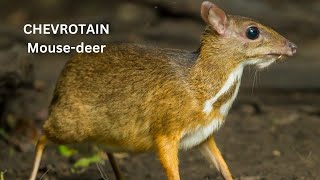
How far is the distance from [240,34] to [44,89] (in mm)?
3541

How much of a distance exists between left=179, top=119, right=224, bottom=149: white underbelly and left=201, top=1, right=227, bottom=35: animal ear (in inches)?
24.1

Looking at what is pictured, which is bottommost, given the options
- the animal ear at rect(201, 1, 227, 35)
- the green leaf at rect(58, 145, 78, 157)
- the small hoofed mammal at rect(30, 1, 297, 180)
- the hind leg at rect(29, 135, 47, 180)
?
the green leaf at rect(58, 145, 78, 157)

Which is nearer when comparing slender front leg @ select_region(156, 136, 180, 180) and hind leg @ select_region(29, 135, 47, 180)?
slender front leg @ select_region(156, 136, 180, 180)

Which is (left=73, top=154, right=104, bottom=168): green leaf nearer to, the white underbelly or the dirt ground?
the dirt ground

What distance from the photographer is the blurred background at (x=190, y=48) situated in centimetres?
771

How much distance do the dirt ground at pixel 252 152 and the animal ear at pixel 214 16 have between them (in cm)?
139

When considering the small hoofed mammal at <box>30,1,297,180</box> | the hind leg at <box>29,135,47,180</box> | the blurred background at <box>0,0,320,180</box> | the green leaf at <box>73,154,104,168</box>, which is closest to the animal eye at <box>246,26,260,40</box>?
the small hoofed mammal at <box>30,1,297,180</box>

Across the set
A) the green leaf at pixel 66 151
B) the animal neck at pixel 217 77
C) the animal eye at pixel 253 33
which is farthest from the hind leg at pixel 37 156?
the animal eye at pixel 253 33

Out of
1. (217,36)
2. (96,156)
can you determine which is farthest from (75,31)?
(217,36)

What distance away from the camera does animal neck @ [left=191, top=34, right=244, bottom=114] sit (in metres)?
6.09

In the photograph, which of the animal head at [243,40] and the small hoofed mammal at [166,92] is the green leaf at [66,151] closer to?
the small hoofed mammal at [166,92]

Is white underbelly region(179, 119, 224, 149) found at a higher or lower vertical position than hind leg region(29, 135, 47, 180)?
higher

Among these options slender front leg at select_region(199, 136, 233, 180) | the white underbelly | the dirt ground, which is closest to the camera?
the white underbelly

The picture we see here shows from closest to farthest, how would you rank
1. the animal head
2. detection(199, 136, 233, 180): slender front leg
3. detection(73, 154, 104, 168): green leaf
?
the animal head, detection(199, 136, 233, 180): slender front leg, detection(73, 154, 104, 168): green leaf
